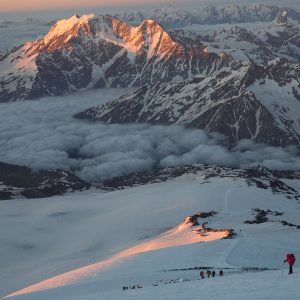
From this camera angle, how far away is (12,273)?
122 m

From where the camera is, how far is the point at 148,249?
340 ft

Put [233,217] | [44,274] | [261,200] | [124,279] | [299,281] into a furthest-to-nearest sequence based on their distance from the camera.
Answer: [261,200] < [233,217] < [44,274] < [124,279] < [299,281]

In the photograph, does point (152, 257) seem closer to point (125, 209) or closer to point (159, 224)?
point (159, 224)

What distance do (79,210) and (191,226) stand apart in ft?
254

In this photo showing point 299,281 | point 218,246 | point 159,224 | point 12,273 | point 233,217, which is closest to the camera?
point 299,281

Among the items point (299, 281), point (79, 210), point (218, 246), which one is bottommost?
point (79, 210)

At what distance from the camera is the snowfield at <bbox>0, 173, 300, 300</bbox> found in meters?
48.8

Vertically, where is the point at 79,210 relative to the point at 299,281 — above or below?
below

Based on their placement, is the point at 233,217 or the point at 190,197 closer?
the point at 233,217

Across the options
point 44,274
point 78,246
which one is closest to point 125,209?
point 78,246

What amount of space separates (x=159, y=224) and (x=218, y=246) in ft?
257

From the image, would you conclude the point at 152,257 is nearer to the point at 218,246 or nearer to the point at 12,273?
the point at 218,246

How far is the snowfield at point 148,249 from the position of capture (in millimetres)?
48844

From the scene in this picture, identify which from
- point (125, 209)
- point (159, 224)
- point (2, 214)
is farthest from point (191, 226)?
point (2, 214)
